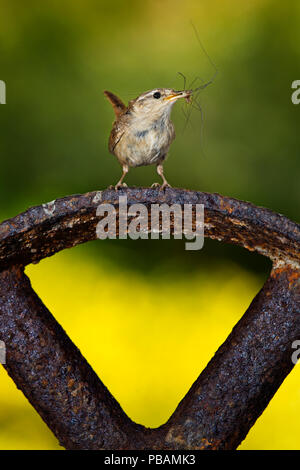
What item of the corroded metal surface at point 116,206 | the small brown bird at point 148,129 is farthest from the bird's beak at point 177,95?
the corroded metal surface at point 116,206

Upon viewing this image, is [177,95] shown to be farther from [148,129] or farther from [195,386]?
[195,386]

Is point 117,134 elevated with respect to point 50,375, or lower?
elevated

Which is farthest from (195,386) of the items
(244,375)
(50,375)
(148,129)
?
(148,129)

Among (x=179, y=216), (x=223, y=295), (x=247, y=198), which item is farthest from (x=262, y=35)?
(x=179, y=216)

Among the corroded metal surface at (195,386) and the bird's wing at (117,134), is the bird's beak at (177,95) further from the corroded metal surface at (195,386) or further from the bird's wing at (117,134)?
the corroded metal surface at (195,386)

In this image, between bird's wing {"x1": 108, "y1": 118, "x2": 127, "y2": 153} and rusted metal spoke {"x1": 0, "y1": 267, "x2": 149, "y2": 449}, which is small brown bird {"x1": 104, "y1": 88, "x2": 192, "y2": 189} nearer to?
bird's wing {"x1": 108, "y1": 118, "x2": 127, "y2": 153}

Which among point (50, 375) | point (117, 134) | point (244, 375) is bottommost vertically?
point (50, 375)
